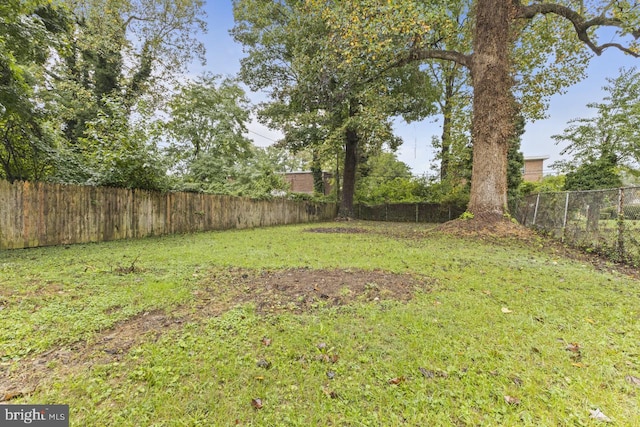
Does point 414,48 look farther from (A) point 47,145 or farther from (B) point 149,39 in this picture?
(B) point 149,39

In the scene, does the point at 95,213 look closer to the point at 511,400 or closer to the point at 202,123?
the point at 511,400

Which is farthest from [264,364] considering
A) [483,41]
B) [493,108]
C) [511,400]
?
[483,41]

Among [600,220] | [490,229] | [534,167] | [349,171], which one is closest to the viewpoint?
[600,220]

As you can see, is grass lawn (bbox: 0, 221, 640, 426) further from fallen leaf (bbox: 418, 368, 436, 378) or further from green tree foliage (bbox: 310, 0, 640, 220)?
green tree foliage (bbox: 310, 0, 640, 220)

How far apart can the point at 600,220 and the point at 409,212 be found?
14.5 meters

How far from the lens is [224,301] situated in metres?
2.95

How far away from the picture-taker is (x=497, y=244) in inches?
261

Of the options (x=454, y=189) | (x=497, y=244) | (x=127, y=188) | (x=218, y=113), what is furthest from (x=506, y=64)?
(x=218, y=113)

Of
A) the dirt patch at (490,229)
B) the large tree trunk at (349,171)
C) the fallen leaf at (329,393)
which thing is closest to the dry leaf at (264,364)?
the fallen leaf at (329,393)

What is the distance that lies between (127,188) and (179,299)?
6.31 meters

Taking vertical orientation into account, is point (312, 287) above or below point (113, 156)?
below

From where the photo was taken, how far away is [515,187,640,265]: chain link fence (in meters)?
4.93

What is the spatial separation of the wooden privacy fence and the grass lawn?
94.2 inches

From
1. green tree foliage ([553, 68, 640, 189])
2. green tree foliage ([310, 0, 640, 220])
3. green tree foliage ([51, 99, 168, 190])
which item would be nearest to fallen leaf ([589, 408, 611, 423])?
green tree foliage ([310, 0, 640, 220])
